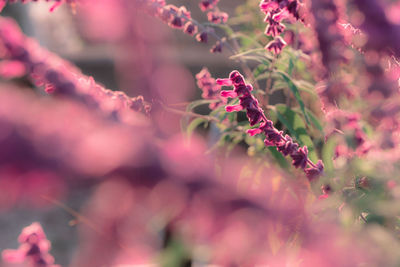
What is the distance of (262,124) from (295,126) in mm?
267

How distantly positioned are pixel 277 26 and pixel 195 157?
0.44 metres

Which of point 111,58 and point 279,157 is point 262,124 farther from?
point 111,58

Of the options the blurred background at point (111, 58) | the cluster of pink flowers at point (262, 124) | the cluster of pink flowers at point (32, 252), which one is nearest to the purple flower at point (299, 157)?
the cluster of pink flowers at point (262, 124)

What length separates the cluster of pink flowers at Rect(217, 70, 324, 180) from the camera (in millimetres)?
484

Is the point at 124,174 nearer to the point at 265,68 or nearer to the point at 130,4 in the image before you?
the point at 130,4

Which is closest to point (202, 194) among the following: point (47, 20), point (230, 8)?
point (230, 8)

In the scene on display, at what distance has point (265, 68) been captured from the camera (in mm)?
834

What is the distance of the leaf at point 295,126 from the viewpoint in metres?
0.71

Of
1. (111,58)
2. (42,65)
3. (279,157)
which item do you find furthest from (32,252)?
(111,58)

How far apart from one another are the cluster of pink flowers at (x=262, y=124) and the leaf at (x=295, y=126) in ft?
0.58

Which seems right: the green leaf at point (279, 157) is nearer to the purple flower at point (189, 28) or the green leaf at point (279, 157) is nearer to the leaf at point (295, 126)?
the leaf at point (295, 126)

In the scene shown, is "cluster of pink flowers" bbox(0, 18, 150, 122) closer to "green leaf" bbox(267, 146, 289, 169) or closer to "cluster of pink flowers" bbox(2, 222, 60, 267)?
"cluster of pink flowers" bbox(2, 222, 60, 267)

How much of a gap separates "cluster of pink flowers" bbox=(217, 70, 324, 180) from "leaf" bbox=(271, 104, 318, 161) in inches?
7.0

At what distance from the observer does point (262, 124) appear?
0.51 m
